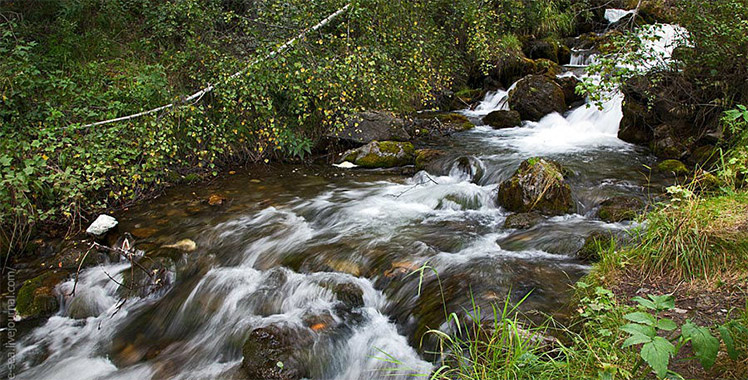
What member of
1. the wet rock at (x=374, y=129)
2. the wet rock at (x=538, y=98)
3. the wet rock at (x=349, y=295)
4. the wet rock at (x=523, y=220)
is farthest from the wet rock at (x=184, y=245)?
the wet rock at (x=538, y=98)

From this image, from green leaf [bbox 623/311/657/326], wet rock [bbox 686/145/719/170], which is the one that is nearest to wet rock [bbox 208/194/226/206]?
green leaf [bbox 623/311/657/326]

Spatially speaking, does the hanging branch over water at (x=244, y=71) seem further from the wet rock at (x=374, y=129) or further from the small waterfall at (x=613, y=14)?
the small waterfall at (x=613, y=14)

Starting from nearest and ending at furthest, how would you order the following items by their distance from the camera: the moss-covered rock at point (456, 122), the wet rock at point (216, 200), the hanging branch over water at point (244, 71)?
the hanging branch over water at point (244, 71), the wet rock at point (216, 200), the moss-covered rock at point (456, 122)

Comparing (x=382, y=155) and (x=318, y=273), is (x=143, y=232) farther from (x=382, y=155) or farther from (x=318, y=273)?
(x=382, y=155)

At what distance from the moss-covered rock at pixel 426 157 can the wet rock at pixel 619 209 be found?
3.34 m

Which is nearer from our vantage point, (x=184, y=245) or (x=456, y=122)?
(x=184, y=245)

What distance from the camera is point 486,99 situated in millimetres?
13672

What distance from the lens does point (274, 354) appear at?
360cm

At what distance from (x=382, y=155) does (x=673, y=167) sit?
5289 millimetres

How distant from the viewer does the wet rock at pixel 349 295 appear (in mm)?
4438

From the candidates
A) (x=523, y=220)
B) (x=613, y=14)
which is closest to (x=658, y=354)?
(x=523, y=220)

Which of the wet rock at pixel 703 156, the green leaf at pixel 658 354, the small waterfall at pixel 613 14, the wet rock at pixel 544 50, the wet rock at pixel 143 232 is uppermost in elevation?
the small waterfall at pixel 613 14

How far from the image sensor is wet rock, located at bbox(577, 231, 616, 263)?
4.61 metres

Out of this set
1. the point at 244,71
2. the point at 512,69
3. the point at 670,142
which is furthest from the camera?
the point at 512,69
